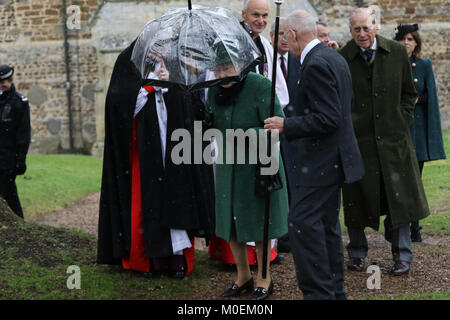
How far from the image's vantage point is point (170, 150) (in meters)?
5.55

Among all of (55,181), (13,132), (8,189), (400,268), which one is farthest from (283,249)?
(55,181)

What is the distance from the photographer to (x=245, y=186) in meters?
4.99

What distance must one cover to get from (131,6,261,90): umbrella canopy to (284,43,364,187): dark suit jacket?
1.95 feet

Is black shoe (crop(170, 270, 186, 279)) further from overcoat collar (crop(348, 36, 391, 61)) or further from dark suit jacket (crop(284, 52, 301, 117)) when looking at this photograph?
overcoat collar (crop(348, 36, 391, 61))

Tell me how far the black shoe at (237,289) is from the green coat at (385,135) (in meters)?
1.29

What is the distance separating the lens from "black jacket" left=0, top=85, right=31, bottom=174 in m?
8.48

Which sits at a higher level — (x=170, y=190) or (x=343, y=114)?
(x=343, y=114)

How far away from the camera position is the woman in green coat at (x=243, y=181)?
196 inches

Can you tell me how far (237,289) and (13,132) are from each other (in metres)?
4.58

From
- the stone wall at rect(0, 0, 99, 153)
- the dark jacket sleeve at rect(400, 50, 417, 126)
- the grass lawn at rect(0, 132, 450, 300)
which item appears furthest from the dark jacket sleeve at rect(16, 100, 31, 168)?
the stone wall at rect(0, 0, 99, 153)

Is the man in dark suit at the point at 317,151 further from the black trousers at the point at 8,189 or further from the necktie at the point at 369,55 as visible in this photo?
the black trousers at the point at 8,189
